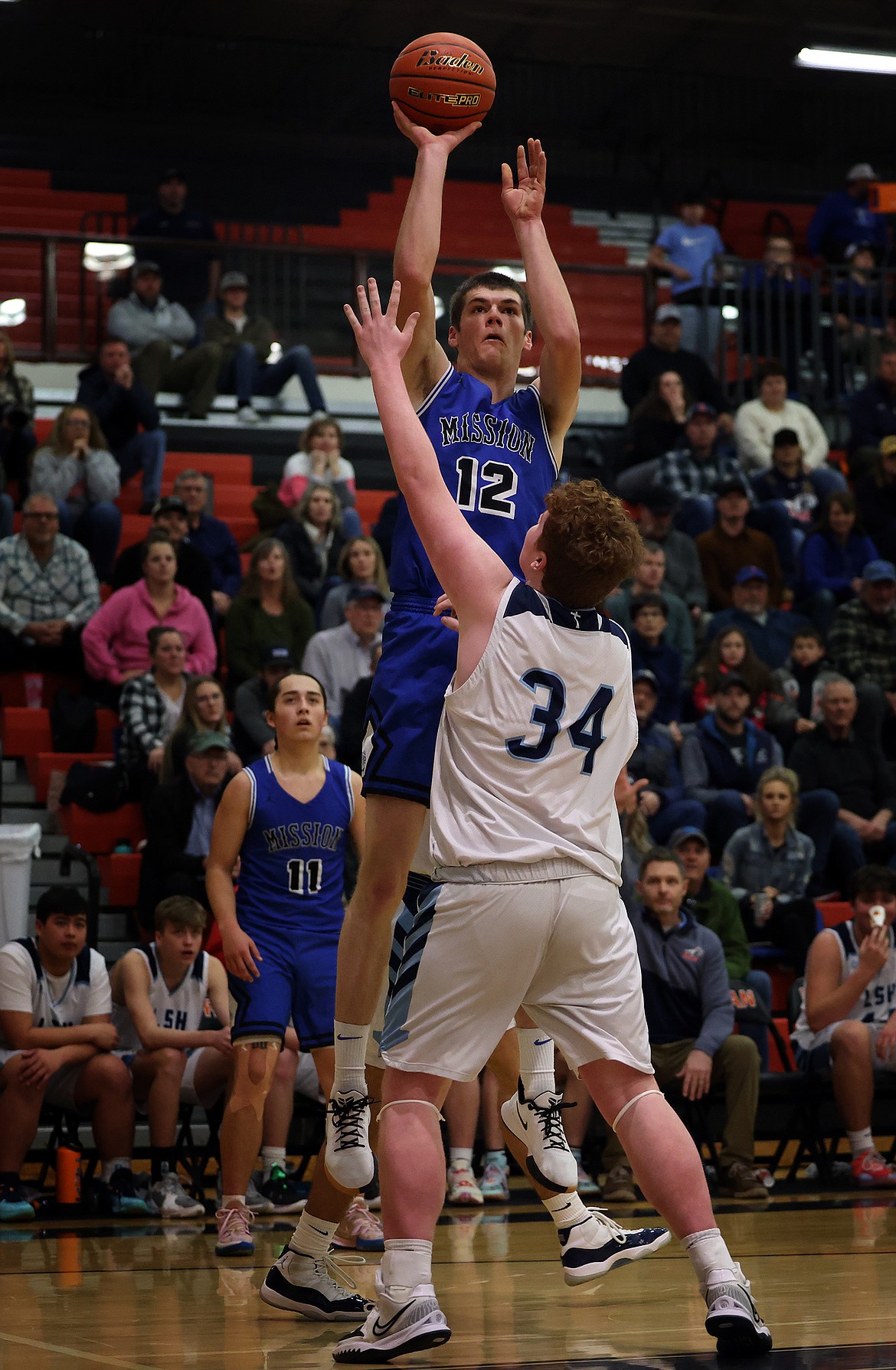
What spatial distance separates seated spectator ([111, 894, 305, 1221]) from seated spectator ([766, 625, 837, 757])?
4432mm

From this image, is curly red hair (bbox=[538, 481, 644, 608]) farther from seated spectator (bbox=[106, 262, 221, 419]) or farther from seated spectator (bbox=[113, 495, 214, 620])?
seated spectator (bbox=[106, 262, 221, 419])

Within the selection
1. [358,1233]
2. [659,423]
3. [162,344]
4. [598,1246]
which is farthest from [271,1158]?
[162,344]

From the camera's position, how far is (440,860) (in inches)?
156

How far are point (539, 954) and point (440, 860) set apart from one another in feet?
0.98

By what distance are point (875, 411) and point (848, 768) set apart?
4.92 meters

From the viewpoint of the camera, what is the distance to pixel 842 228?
1755 centimetres

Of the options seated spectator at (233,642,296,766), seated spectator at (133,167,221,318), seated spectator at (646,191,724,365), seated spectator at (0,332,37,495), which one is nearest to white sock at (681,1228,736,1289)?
A: seated spectator at (233,642,296,766)

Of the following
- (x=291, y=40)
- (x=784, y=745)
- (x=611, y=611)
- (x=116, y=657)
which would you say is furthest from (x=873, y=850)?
(x=291, y=40)

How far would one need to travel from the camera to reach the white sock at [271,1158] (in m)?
7.63

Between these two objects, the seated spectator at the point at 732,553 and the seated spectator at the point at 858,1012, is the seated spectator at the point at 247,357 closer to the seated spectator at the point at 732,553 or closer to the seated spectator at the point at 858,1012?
the seated spectator at the point at 732,553

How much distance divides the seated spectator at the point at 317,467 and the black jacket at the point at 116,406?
3.64ft

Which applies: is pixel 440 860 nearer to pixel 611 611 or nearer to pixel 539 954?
pixel 539 954

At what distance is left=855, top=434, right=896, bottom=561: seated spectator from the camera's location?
1384cm

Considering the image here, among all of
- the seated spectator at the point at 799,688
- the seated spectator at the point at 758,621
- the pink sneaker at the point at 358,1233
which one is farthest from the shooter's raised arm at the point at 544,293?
the seated spectator at the point at 758,621
